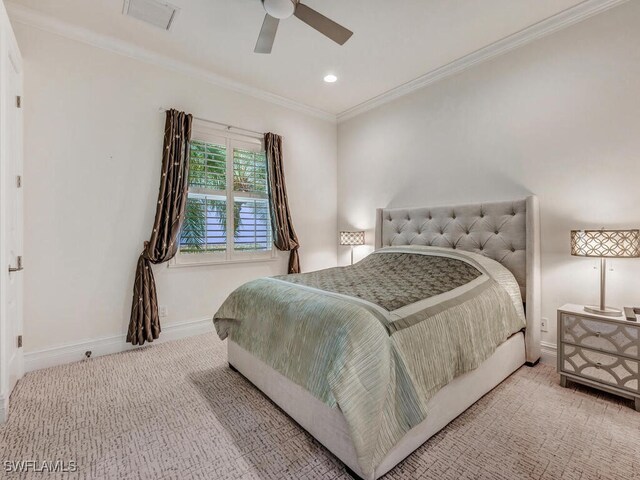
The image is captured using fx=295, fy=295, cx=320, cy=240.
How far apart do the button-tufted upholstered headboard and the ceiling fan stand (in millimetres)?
1981

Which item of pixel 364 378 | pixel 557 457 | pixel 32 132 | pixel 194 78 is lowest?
pixel 557 457

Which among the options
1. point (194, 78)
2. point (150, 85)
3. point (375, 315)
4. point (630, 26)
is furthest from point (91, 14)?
point (630, 26)

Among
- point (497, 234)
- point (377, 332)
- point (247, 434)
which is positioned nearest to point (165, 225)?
point (247, 434)

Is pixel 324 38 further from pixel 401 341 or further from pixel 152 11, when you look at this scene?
pixel 401 341

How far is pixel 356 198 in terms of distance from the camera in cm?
436

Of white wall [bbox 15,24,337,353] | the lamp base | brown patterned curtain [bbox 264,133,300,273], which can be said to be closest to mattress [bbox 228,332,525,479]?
the lamp base

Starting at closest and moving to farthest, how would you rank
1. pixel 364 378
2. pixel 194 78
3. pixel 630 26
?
1. pixel 364 378
2. pixel 630 26
3. pixel 194 78

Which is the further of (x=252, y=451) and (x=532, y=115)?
(x=532, y=115)

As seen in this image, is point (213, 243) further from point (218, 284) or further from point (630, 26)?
point (630, 26)

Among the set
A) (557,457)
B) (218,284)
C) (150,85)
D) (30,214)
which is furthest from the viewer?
(218,284)

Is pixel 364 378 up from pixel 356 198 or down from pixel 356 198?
down

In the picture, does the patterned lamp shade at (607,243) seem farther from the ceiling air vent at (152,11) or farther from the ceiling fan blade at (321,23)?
the ceiling air vent at (152,11)

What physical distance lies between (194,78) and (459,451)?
399 centimetres

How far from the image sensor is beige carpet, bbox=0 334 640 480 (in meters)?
1.41
